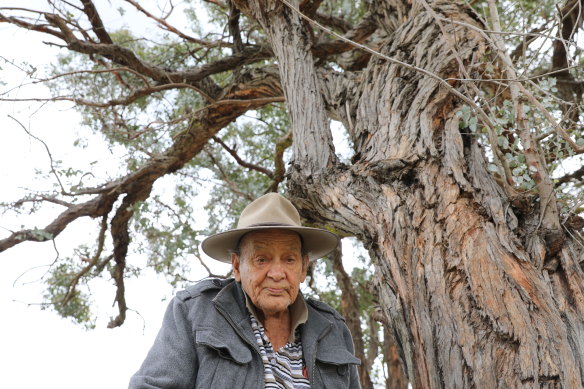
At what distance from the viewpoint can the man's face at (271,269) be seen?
2.37m

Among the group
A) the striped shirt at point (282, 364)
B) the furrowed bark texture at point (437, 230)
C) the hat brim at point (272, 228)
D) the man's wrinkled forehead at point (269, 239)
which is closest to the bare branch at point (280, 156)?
the furrowed bark texture at point (437, 230)

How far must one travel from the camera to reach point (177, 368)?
2076mm

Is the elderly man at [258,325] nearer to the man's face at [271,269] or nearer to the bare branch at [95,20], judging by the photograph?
the man's face at [271,269]

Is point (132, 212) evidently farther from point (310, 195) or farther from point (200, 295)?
point (200, 295)

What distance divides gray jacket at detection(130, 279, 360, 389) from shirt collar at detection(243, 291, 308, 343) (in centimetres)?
3

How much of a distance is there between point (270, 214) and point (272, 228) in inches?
2.4

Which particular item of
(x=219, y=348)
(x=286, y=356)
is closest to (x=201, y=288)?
(x=219, y=348)

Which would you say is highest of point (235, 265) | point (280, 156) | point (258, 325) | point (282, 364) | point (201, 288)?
point (280, 156)

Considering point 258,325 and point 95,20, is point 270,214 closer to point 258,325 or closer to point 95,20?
point 258,325

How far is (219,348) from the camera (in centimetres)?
213

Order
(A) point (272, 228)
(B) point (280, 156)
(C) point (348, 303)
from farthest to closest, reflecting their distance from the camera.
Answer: (C) point (348, 303)
(B) point (280, 156)
(A) point (272, 228)

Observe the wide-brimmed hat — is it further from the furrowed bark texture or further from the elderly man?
the furrowed bark texture

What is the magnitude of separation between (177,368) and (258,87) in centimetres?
358

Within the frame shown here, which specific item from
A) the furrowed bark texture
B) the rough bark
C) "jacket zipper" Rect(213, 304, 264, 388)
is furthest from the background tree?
the rough bark
